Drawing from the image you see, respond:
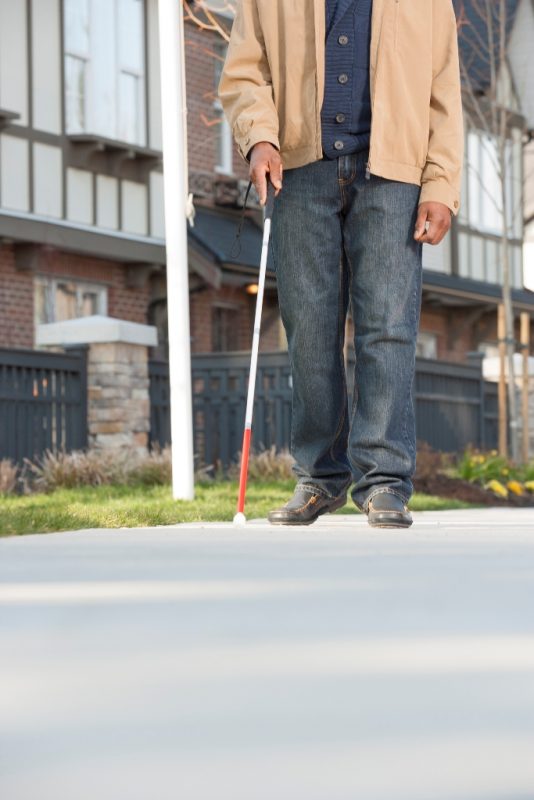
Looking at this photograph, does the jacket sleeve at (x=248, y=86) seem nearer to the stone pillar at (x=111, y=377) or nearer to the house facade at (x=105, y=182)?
the stone pillar at (x=111, y=377)

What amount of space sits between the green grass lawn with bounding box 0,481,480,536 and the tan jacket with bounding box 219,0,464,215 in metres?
1.56

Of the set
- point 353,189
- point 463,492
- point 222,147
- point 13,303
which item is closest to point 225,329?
point 222,147

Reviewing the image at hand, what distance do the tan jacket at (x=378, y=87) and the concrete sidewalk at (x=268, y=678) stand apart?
5.83ft

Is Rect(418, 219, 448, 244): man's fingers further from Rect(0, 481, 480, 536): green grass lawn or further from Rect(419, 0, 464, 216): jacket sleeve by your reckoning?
Rect(0, 481, 480, 536): green grass lawn

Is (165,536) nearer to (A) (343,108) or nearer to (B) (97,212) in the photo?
(A) (343,108)

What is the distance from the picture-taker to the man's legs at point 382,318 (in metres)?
5.54

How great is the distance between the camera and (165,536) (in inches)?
204

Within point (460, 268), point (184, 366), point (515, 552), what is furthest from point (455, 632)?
point (460, 268)

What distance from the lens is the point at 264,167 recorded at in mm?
5426

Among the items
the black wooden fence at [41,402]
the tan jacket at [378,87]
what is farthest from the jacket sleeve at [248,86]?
the black wooden fence at [41,402]

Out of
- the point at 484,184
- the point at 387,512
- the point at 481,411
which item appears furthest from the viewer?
the point at 484,184

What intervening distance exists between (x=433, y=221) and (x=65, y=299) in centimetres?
1370

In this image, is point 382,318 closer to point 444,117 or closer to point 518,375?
point 444,117

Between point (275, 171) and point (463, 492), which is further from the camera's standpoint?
point (463, 492)
